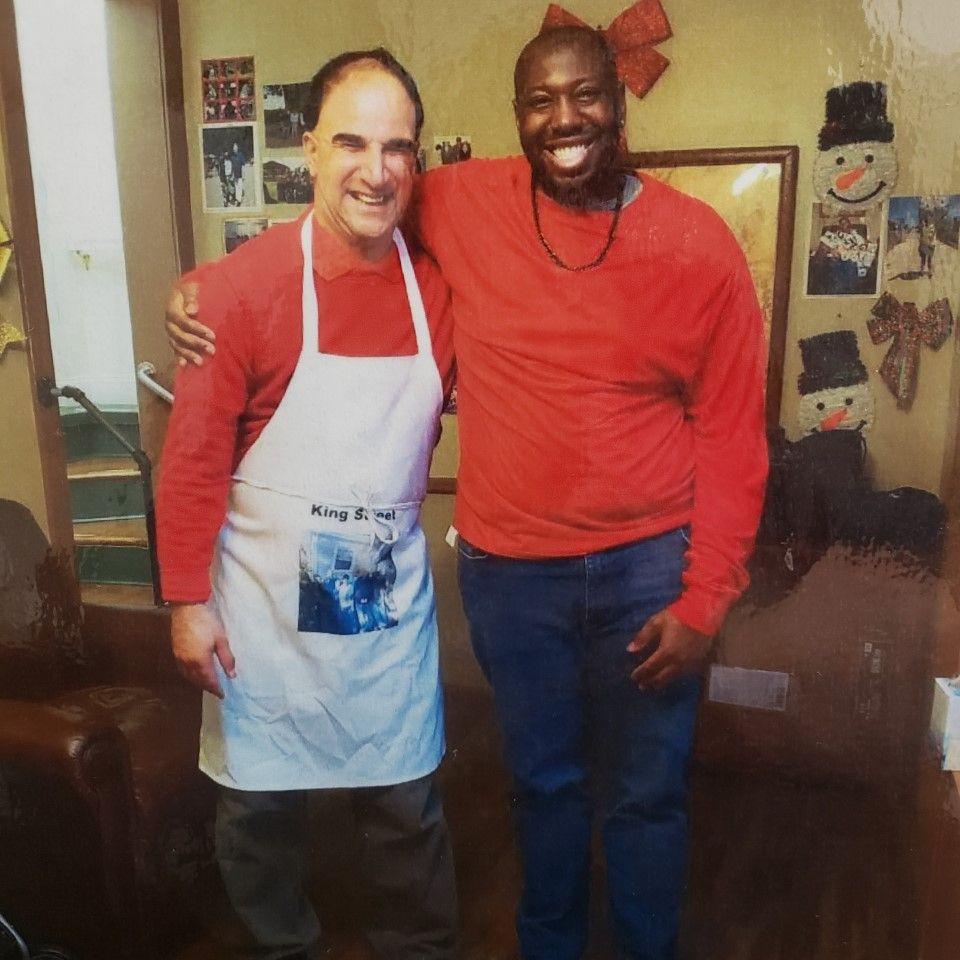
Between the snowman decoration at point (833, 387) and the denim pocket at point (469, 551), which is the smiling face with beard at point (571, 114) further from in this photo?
the denim pocket at point (469, 551)

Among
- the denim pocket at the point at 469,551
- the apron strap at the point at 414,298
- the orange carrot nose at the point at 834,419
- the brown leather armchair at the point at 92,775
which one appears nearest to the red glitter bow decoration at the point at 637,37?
A: the apron strap at the point at 414,298

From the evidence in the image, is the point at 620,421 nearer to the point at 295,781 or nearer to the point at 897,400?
the point at 897,400

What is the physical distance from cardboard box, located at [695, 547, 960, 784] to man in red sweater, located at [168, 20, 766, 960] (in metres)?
0.09

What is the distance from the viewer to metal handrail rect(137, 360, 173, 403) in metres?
0.89

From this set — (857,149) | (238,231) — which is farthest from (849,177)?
(238,231)

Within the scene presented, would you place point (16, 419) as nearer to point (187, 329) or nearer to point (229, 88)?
point (187, 329)

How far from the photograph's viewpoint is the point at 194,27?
0.86m

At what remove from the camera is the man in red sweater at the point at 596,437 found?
825 mm

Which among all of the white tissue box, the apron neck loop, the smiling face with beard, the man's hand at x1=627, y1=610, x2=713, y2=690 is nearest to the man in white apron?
the apron neck loop

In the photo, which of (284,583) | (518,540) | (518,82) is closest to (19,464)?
(284,583)

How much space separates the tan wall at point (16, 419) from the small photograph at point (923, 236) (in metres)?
0.87

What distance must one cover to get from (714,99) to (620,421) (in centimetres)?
30

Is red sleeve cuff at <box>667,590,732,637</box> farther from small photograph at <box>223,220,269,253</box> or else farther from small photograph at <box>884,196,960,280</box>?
small photograph at <box>223,220,269,253</box>

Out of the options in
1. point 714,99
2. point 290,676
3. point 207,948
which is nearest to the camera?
point 714,99
